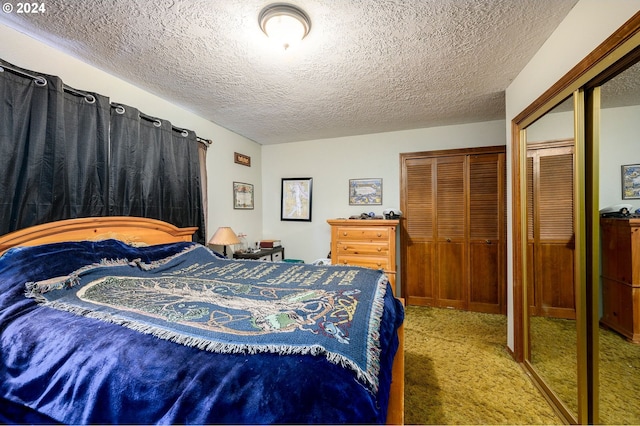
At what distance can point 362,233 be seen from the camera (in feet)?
10.9

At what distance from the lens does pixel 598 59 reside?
1.25m

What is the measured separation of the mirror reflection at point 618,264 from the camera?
117 cm

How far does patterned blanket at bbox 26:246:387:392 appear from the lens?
0.88 meters

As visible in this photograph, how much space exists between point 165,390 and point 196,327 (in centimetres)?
24

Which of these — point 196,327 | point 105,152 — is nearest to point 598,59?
point 196,327

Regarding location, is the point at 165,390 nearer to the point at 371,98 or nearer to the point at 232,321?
the point at 232,321

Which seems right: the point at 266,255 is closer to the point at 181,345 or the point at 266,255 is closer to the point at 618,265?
the point at 181,345

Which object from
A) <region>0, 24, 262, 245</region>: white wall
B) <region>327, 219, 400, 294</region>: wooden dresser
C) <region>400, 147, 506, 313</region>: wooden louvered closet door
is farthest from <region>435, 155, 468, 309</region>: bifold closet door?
<region>0, 24, 262, 245</region>: white wall

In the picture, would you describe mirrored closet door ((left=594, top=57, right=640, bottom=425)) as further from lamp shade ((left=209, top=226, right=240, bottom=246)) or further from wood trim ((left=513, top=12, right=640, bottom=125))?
lamp shade ((left=209, top=226, right=240, bottom=246))

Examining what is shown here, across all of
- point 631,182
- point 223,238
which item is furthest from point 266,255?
point 631,182

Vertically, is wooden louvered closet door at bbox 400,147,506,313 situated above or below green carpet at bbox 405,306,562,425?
above

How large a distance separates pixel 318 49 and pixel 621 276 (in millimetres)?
2219

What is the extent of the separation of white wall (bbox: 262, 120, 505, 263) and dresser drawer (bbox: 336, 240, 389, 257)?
715 mm

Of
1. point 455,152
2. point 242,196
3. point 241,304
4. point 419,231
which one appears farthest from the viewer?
point 242,196
